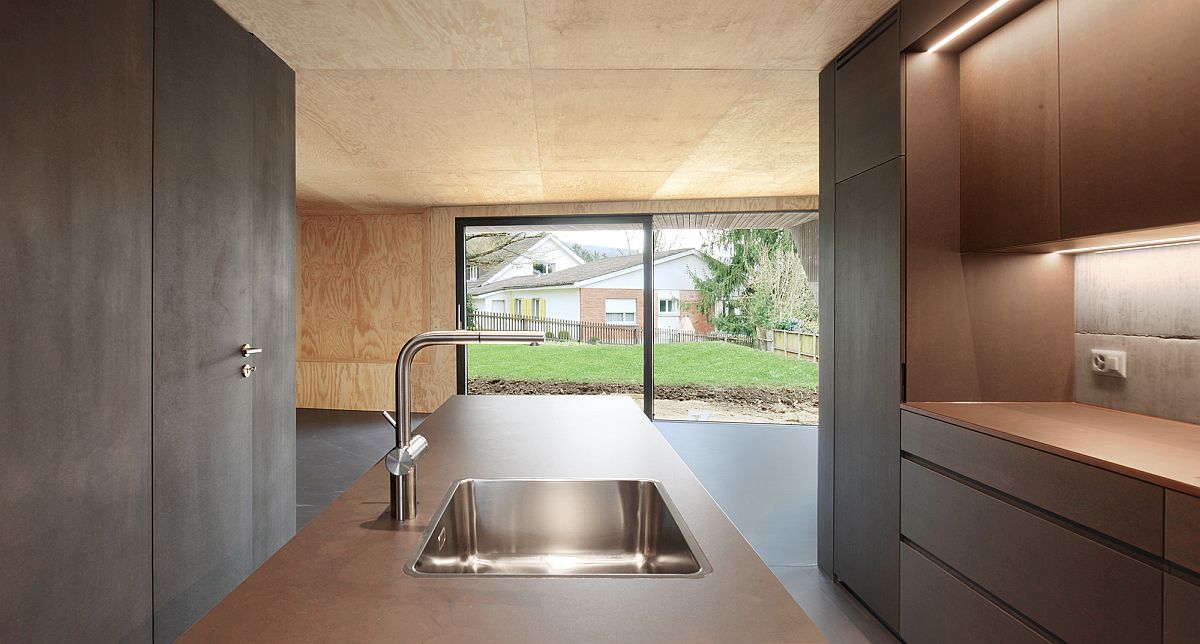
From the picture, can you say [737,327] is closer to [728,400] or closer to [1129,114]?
[728,400]

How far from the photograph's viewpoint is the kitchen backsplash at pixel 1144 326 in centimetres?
167

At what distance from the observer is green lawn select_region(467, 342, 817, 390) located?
6137mm

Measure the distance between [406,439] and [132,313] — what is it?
1.27 m

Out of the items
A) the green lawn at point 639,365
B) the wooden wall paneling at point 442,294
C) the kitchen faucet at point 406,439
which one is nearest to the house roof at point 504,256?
the wooden wall paneling at point 442,294

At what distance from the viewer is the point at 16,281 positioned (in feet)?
4.25

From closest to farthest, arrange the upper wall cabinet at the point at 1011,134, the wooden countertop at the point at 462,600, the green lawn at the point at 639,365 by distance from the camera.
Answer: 1. the wooden countertop at the point at 462,600
2. the upper wall cabinet at the point at 1011,134
3. the green lawn at the point at 639,365

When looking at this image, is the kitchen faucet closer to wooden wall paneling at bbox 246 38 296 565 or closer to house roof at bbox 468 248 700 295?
wooden wall paneling at bbox 246 38 296 565

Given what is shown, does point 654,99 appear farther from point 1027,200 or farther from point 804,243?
point 804,243

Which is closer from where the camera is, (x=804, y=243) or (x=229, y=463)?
(x=229, y=463)

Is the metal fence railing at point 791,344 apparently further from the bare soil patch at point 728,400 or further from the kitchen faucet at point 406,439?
the kitchen faucet at point 406,439

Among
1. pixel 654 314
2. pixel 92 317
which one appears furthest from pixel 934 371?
pixel 654 314

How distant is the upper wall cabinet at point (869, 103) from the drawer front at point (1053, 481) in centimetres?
104

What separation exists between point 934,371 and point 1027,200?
25.3 inches

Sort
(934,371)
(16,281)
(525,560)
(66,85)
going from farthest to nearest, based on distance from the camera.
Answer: (934,371) < (66,85) < (16,281) < (525,560)
